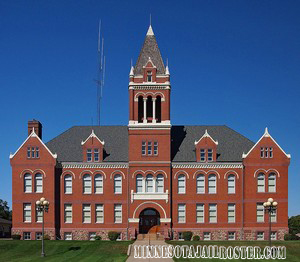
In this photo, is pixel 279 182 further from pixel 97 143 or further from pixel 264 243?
pixel 97 143

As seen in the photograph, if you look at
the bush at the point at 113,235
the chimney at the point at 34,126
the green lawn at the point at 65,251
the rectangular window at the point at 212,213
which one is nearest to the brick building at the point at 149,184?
the rectangular window at the point at 212,213

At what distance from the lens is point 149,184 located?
65.0 metres

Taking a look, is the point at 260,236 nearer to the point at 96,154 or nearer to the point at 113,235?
the point at 113,235

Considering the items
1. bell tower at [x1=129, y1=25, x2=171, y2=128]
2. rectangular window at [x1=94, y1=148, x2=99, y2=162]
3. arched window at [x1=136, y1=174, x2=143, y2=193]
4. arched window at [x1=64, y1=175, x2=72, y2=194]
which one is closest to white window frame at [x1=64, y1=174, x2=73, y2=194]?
arched window at [x1=64, y1=175, x2=72, y2=194]

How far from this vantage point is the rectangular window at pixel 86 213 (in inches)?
2594

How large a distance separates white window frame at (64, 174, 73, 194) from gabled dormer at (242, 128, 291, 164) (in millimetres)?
21748

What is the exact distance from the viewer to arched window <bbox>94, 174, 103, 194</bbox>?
66.1m

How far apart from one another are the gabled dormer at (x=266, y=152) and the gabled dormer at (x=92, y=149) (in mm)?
18004

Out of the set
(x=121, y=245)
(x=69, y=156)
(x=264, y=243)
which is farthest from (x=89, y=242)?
(x=264, y=243)

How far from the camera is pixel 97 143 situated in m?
66.2

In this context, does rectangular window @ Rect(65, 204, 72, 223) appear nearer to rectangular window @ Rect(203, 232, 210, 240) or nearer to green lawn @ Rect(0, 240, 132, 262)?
green lawn @ Rect(0, 240, 132, 262)

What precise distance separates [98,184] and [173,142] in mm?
11033

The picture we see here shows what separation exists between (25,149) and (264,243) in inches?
1207

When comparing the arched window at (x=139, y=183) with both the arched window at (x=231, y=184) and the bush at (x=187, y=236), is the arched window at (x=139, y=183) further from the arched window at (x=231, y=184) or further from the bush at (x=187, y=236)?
the arched window at (x=231, y=184)
